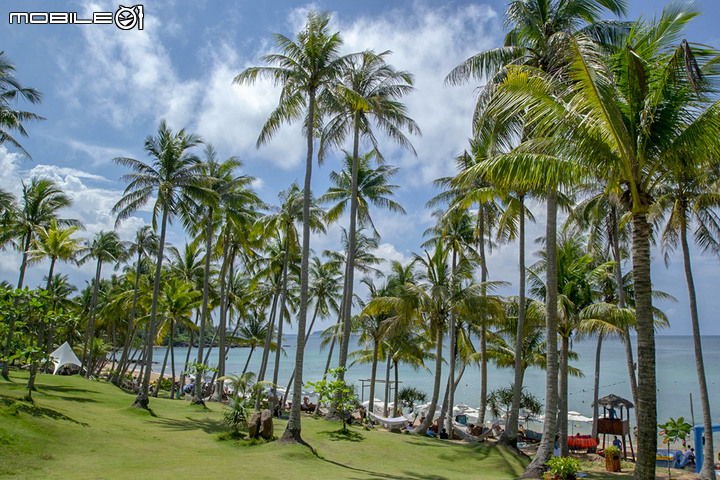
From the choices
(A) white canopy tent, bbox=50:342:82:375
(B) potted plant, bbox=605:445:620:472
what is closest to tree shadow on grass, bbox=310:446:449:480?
(B) potted plant, bbox=605:445:620:472

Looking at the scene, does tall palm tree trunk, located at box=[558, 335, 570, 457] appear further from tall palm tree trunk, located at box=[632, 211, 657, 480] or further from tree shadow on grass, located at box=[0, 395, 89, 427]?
tree shadow on grass, located at box=[0, 395, 89, 427]

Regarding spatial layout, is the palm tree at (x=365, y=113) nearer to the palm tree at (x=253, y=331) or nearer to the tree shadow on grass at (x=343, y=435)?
the tree shadow on grass at (x=343, y=435)

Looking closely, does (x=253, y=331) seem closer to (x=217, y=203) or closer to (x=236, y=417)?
(x=217, y=203)

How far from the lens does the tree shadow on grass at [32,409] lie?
1143 cm

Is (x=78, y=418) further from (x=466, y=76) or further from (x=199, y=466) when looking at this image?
(x=466, y=76)

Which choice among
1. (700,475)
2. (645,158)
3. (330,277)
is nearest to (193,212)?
(330,277)

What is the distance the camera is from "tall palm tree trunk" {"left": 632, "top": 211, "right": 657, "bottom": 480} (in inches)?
267

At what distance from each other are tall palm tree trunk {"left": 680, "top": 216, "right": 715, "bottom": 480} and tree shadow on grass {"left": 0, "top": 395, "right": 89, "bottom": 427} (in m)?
18.0

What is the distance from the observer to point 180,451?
1136 centimetres

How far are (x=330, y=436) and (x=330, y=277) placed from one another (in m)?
15.1

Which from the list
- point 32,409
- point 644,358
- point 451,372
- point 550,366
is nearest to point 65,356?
point 32,409

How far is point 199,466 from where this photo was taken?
31.6 ft

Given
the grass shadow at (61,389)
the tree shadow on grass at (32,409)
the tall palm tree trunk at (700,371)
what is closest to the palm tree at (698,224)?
the tall palm tree trunk at (700,371)

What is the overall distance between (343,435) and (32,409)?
29.3 ft
